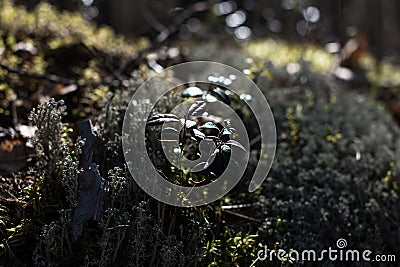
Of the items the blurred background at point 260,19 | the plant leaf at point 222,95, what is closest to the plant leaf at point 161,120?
the plant leaf at point 222,95

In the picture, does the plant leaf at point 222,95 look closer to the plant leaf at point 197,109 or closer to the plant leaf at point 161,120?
the plant leaf at point 197,109

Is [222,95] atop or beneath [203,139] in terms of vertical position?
atop

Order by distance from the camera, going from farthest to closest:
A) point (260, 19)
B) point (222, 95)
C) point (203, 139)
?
point (260, 19) → point (222, 95) → point (203, 139)

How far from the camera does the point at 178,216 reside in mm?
1917

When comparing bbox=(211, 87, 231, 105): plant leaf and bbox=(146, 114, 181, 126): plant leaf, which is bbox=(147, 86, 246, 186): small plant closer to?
bbox=(146, 114, 181, 126): plant leaf

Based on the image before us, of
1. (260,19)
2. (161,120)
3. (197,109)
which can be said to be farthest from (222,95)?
(260,19)

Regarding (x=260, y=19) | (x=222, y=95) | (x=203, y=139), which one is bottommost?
(x=203, y=139)

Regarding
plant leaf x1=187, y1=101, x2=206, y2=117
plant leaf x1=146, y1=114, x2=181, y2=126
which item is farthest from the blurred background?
plant leaf x1=146, y1=114, x2=181, y2=126

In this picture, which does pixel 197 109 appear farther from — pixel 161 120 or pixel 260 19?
pixel 260 19

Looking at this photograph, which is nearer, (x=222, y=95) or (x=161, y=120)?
(x=161, y=120)

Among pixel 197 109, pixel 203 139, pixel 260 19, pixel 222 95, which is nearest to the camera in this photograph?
pixel 203 139

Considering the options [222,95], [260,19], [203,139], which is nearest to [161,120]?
[203,139]

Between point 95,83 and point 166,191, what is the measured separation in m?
1.27

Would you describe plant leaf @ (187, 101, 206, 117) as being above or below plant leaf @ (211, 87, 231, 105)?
below
